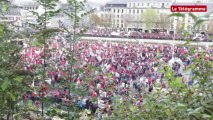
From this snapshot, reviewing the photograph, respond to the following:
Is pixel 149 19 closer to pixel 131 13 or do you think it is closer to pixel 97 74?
pixel 131 13

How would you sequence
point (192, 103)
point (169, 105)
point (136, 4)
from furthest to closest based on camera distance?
point (136, 4), point (169, 105), point (192, 103)

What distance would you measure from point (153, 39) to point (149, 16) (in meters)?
26.8

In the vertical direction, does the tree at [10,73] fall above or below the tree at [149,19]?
below

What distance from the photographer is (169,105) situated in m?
2.39

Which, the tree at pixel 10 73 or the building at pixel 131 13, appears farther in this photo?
the building at pixel 131 13

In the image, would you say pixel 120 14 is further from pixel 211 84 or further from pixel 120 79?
pixel 211 84

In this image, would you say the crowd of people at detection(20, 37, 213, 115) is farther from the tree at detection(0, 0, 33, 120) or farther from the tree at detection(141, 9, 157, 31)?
the tree at detection(141, 9, 157, 31)

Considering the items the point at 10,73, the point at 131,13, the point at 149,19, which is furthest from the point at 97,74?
the point at 131,13

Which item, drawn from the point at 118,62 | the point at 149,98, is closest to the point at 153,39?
the point at 118,62

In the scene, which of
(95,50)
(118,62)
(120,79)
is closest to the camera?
(120,79)

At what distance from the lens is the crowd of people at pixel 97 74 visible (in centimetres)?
455

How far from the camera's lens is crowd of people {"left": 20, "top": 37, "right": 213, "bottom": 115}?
14.9ft

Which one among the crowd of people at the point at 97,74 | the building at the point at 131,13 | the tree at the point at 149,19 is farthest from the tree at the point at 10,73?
the building at the point at 131,13

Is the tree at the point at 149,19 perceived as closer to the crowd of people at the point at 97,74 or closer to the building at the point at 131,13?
the building at the point at 131,13
